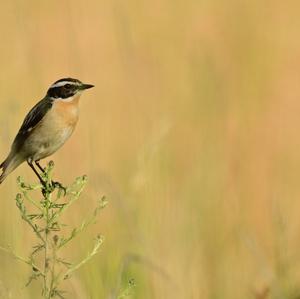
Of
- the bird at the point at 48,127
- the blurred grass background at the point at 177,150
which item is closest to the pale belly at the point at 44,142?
the bird at the point at 48,127

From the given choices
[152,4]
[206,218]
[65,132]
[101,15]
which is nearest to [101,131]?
[206,218]

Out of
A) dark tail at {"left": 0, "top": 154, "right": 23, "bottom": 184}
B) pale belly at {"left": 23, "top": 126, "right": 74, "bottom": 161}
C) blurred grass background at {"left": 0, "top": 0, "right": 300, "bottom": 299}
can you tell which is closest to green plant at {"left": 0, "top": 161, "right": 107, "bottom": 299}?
blurred grass background at {"left": 0, "top": 0, "right": 300, "bottom": 299}

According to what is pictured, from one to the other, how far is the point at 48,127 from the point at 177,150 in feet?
10.2

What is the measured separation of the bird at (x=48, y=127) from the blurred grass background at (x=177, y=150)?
0.09 meters

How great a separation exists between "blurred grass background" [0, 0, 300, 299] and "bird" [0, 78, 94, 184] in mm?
91

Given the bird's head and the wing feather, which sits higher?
the bird's head

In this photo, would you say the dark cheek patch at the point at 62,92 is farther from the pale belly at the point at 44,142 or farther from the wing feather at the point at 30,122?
the pale belly at the point at 44,142

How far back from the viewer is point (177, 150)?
7.18 metres

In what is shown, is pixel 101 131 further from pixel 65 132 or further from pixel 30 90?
pixel 65 132

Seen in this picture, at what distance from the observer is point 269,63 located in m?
7.24

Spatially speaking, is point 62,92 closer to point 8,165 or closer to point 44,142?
point 44,142

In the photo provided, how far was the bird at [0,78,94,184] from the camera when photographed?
4.05 m

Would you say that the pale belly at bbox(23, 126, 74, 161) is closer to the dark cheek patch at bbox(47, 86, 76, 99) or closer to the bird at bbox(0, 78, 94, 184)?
the bird at bbox(0, 78, 94, 184)

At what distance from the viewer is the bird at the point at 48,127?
4051 mm
